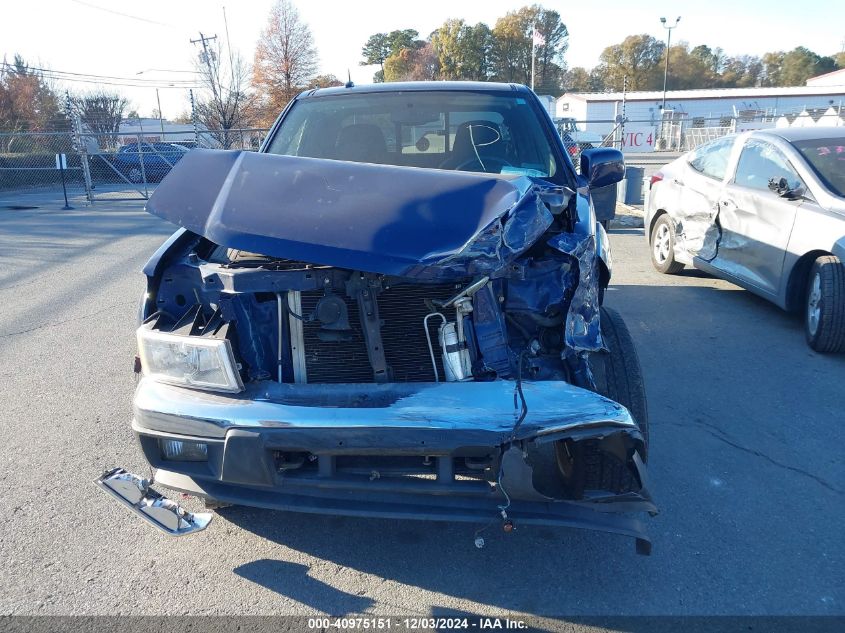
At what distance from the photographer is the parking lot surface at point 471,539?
251cm

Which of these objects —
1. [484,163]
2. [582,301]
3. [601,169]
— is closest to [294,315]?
[582,301]

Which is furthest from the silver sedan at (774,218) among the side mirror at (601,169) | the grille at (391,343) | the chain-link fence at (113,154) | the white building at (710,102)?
the white building at (710,102)

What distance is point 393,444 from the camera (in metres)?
2.23

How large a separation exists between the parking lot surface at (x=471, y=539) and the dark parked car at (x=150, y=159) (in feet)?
50.9

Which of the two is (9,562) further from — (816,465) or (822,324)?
(822,324)

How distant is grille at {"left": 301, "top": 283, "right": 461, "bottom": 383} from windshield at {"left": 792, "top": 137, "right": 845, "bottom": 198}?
427cm

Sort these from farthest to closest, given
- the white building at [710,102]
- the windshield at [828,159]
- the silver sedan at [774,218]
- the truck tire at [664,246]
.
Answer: the white building at [710,102], the truck tire at [664,246], the windshield at [828,159], the silver sedan at [774,218]

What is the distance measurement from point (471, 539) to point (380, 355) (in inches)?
38.6

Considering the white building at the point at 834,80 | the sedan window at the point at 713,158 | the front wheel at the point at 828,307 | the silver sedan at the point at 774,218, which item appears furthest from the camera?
the white building at the point at 834,80

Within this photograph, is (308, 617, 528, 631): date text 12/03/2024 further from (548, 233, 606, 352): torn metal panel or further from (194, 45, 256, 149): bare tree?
(194, 45, 256, 149): bare tree

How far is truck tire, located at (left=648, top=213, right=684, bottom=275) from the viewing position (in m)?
7.45

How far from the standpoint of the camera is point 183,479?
2562 millimetres

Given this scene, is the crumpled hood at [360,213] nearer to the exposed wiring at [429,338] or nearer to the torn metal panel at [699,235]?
the exposed wiring at [429,338]

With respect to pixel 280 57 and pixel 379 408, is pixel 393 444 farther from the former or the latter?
pixel 280 57
